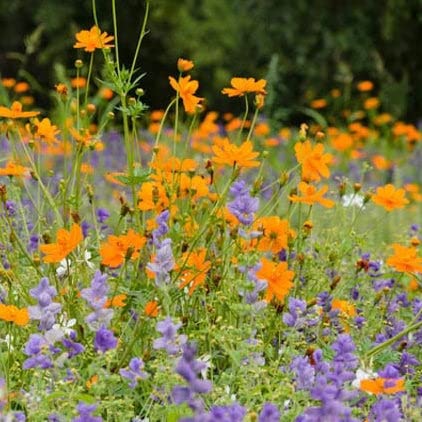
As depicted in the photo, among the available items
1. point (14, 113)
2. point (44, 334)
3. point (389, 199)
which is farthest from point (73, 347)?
point (389, 199)

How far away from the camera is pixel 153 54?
35.2 feet

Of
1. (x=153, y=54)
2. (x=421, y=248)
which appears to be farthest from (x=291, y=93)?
(x=421, y=248)

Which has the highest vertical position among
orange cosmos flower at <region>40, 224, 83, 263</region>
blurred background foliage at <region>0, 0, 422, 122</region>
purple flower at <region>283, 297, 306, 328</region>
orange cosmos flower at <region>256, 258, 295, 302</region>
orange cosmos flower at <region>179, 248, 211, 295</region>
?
orange cosmos flower at <region>40, 224, 83, 263</region>

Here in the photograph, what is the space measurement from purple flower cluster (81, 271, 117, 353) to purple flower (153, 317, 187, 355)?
0.11 meters

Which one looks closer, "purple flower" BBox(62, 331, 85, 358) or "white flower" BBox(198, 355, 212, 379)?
"white flower" BBox(198, 355, 212, 379)

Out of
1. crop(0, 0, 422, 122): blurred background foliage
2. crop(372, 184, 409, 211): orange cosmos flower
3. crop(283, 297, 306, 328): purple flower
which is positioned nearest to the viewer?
crop(283, 297, 306, 328): purple flower

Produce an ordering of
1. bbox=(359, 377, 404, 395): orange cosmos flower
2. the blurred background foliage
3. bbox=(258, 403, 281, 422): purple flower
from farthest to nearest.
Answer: the blurred background foliage → bbox=(359, 377, 404, 395): orange cosmos flower → bbox=(258, 403, 281, 422): purple flower

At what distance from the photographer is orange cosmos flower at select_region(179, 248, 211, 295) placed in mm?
2217

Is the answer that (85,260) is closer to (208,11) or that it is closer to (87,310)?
(87,310)

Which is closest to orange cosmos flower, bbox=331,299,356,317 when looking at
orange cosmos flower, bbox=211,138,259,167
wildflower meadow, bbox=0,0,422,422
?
wildflower meadow, bbox=0,0,422,422

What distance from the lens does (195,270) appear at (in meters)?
2.24

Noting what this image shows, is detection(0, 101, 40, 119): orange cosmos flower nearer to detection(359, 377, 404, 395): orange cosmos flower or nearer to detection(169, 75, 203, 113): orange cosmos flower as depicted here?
detection(169, 75, 203, 113): orange cosmos flower

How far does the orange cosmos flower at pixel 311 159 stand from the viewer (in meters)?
2.38

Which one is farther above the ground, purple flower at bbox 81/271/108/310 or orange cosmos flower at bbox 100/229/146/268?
purple flower at bbox 81/271/108/310
